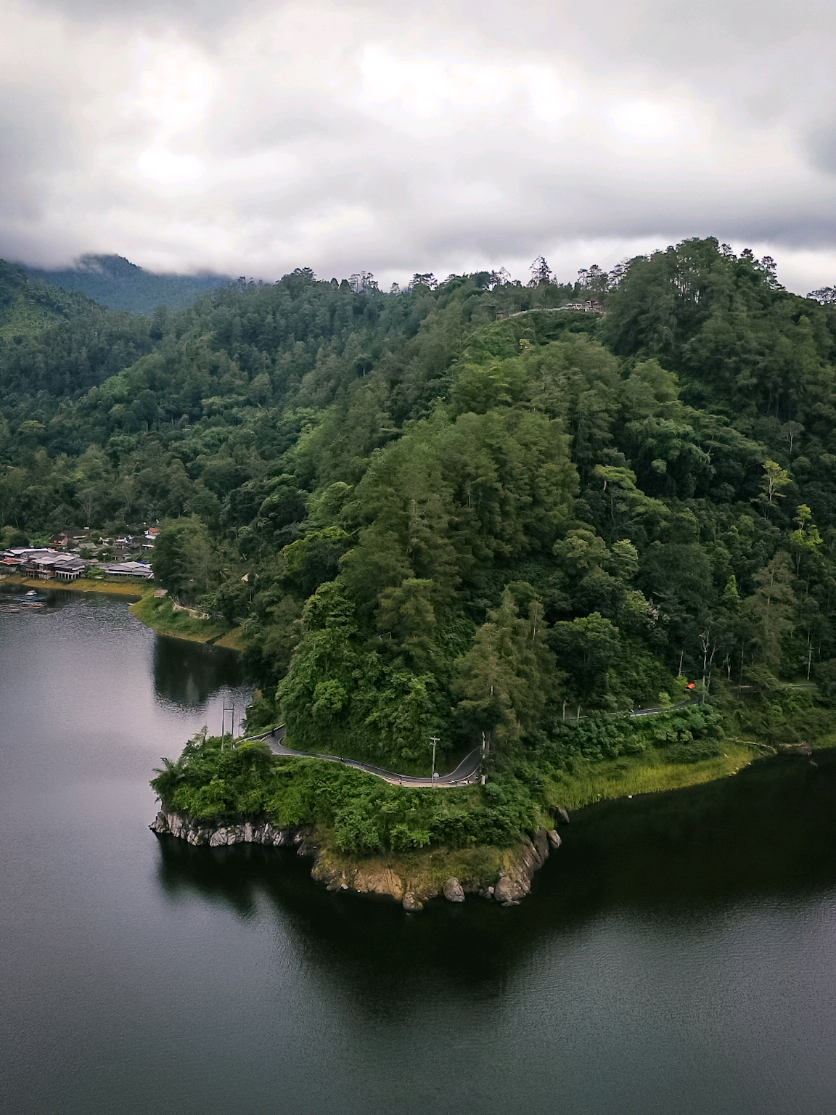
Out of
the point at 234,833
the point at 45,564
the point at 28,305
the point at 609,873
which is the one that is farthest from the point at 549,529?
the point at 28,305

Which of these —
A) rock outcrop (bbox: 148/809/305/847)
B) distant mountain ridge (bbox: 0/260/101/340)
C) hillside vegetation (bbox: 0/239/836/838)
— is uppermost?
distant mountain ridge (bbox: 0/260/101/340)

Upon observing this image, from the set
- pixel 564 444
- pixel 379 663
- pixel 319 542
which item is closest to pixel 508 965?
pixel 379 663

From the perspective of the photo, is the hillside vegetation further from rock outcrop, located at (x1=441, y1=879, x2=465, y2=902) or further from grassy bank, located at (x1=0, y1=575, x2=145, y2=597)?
grassy bank, located at (x1=0, y1=575, x2=145, y2=597)

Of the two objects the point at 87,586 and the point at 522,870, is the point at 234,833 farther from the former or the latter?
the point at 87,586

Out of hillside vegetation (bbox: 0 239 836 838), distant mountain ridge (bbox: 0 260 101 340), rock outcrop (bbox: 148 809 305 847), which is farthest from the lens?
distant mountain ridge (bbox: 0 260 101 340)

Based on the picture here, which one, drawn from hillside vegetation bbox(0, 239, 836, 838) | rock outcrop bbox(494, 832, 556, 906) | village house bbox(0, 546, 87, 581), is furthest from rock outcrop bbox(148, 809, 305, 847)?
village house bbox(0, 546, 87, 581)

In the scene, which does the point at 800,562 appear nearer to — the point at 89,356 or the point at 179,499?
the point at 179,499
